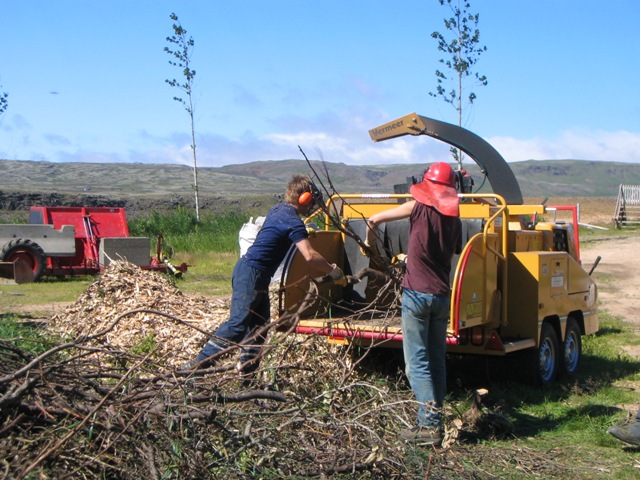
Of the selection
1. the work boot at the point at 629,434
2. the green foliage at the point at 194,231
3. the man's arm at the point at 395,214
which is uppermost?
the man's arm at the point at 395,214

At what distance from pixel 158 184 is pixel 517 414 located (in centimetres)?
9633

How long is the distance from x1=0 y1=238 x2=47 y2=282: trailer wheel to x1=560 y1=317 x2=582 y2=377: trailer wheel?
1059 centimetres

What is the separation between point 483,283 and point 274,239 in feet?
5.72

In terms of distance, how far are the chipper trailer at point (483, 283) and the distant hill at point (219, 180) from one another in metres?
43.1

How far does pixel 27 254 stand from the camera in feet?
52.4

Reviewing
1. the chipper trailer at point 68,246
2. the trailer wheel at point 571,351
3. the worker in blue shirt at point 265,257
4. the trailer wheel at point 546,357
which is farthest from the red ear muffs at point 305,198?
the chipper trailer at point 68,246

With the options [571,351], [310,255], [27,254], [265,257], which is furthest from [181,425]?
[27,254]

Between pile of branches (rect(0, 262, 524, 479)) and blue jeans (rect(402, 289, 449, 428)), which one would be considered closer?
pile of branches (rect(0, 262, 524, 479))

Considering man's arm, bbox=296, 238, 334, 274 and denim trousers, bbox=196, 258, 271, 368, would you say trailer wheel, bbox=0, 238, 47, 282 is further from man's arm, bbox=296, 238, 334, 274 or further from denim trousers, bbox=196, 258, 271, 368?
man's arm, bbox=296, 238, 334, 274

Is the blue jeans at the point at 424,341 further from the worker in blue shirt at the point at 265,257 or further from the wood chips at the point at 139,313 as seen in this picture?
the wood chips at the point at 139,313

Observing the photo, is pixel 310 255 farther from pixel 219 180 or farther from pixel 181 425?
pixel 219 180

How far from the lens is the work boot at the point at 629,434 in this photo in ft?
19.9

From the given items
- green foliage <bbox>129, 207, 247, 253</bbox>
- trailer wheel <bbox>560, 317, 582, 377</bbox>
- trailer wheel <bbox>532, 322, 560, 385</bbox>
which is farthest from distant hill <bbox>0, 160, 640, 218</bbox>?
trailer wheel <bbox>532, 322, 560, 385</bbox>

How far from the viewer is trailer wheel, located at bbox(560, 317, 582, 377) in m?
8.30
